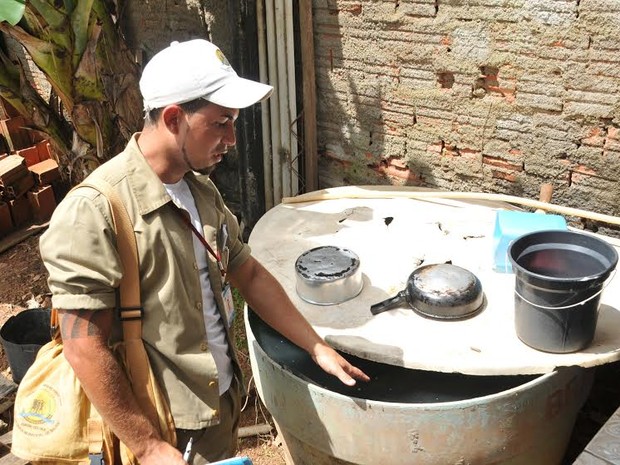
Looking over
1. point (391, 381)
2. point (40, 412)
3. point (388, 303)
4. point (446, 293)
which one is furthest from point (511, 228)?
point (40, 412)

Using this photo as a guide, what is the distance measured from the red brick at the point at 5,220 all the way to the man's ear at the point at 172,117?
502 cm

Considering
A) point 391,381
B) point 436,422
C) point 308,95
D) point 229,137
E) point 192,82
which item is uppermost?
point 192,82

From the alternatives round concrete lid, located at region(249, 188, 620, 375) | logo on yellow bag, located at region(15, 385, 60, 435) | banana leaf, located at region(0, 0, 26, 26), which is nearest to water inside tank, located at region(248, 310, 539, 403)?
round concrete lid, located at region(249, 188, 620, 375)

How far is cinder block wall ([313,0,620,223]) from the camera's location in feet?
10.8

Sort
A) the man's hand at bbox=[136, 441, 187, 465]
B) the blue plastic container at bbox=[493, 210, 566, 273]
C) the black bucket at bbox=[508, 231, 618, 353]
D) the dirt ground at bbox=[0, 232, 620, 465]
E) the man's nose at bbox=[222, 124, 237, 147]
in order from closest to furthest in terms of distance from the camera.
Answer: the man's hand at bbox=[136, 441, 187, 465], the man's nose at bbox=[222, 124, 237, 147], the black bucket at bbox=[508, 231, 618, 353], the blue plastic container at bbox=[493, 210, 566, 273], the dirt ground at bbox=[0, 232, 620, 465]

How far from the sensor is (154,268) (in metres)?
1.92

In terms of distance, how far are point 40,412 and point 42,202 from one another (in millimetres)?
4883

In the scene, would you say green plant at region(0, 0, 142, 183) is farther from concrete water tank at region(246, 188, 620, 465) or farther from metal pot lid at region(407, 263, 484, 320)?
metal pot lid at region(407, 263, 484, 320)

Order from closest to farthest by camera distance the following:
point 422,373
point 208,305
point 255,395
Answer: point 208,305
point 422,373
point 255,395

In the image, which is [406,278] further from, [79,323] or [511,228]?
[79,323]

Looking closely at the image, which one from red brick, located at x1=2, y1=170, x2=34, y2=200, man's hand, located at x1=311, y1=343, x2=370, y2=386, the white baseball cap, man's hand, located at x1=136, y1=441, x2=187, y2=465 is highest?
the white baseball cap

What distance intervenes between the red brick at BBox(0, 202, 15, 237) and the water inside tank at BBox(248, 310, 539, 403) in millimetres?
4155

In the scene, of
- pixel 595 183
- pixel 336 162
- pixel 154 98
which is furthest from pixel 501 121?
pixel 154 98

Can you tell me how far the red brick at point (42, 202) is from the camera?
20.9 ft
